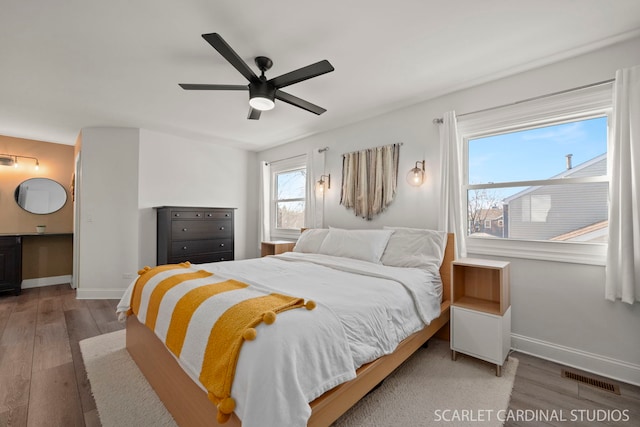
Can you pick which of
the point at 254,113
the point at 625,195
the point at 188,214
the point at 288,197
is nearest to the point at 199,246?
the point at 188,214

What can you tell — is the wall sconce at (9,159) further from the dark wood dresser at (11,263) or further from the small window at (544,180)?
the small window at (544,180)

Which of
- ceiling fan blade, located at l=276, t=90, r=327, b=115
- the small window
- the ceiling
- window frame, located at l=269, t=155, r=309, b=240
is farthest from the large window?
the small window

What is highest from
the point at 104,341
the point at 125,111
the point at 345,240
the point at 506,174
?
the point at 125,111

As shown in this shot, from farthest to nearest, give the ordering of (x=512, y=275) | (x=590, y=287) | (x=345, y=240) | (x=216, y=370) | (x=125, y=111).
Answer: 1. (x=125, y=111)
2. (x=345, y=240)
3. (x=512, y=275)
4. (x=590, y=287)
5. (x=216, y=370)

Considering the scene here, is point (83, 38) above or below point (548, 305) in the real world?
above

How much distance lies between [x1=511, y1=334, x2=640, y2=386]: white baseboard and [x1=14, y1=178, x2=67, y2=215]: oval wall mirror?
6.91 metres

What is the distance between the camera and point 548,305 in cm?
235

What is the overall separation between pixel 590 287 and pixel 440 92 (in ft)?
7.18

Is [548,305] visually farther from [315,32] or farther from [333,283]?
[315,32]

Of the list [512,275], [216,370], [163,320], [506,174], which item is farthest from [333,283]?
[506,174]

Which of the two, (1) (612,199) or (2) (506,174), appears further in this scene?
(2) (506,174)

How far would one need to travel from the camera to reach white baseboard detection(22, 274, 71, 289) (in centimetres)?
451

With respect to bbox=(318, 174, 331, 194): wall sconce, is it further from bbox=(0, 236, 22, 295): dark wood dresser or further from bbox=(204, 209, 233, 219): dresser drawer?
bbox=(0, 236, 22, 295): dark wood dresser

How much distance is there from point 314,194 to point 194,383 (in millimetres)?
3080
